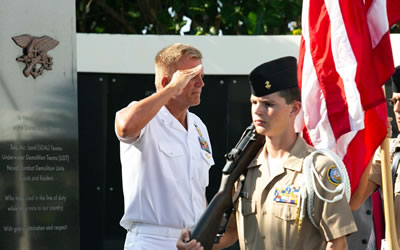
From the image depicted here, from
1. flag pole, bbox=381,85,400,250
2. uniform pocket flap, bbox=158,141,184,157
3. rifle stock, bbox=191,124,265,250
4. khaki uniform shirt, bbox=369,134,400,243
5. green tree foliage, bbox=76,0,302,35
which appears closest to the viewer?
rifle stock, bbox=191,124,265,250

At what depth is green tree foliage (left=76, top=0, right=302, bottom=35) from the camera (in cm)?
1056

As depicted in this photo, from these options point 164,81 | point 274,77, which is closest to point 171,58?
point 164,81

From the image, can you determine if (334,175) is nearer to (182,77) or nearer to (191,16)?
(182,77)

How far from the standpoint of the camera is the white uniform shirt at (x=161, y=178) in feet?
15.1

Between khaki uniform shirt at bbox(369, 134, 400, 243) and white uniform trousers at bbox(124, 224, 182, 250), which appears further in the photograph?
khaki uniform shirt at bbox(369, 134, 400, 243)

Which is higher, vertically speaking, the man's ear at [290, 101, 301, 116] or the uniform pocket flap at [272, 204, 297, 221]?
the man's ear at [290, 101, 301, 116]

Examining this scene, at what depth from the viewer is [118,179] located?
7.91 meters

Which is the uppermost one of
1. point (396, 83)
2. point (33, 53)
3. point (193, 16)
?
point (193, 16)

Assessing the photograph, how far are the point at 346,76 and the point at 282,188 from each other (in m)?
0.94

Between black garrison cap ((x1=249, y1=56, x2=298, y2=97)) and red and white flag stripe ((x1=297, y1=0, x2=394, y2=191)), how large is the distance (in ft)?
1.34

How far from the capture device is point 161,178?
462 centimetres

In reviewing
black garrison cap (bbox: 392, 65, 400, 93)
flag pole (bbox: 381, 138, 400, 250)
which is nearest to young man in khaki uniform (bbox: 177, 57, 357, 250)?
flag pole (bbox: 381, 138, 400, 250)

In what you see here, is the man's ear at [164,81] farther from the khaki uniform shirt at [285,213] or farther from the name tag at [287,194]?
the name tag at [287,194]

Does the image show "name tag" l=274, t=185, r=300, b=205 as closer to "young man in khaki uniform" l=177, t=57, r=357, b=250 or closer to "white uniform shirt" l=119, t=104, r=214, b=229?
"young man in khaki uniform" l=177, t=57, r=357, b=250
